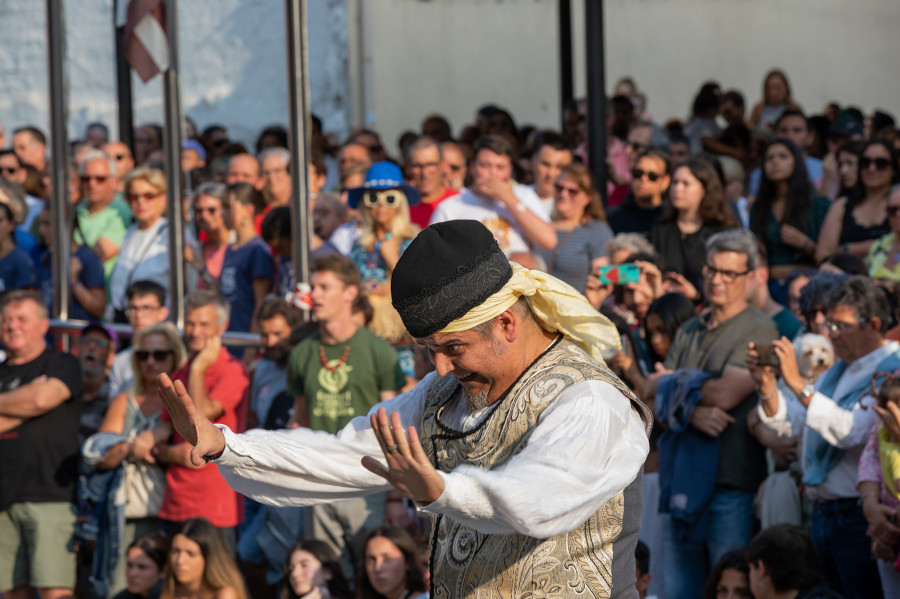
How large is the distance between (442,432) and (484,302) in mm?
363

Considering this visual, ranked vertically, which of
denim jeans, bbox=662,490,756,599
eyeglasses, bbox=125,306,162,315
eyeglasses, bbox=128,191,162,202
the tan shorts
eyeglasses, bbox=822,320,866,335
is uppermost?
eyeglasses, bbox=128,191,162,202

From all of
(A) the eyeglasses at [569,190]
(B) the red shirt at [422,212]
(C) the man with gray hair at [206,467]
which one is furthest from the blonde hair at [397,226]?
(C) the man with gray hair at [206,467]

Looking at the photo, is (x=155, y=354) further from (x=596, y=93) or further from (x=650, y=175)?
(x=596, y=93)

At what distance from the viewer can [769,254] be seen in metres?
7.28

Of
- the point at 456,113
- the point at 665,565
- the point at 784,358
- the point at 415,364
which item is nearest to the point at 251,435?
the point at 784,358

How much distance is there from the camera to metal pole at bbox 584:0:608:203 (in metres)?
8.24

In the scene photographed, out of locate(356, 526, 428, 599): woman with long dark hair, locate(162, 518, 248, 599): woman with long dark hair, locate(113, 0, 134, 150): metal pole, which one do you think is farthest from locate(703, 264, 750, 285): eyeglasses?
locate(113, 0, 134, 150): metal pole

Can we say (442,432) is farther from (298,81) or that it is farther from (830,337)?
(298,81)

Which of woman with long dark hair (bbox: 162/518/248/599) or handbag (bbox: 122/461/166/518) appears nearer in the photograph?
woman with long dark hair (bbox: 162/518/248/599)

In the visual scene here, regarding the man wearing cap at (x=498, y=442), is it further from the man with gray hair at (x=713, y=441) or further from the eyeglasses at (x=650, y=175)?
the eyeglasses at (x=650, y=175)

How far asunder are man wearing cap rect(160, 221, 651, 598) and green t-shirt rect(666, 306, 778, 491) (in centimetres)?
254

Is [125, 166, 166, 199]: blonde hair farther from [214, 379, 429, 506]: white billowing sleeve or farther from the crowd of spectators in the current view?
[214, 379, 429, 506]: white billowing sleeve

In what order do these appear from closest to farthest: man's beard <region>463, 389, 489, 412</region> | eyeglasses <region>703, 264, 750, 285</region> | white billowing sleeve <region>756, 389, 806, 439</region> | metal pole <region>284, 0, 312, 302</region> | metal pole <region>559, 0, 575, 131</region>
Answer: man's beard <region>463, 389, 489, 412</region> → white billowing sleeve <region>756, 389, 806, 439</region> → eyeglasses <region>703, 264, 750, 285</region> → metal pole <region>284, 0, 312, 302</region> → metal pole <region>559, 0, 575, 131</region>

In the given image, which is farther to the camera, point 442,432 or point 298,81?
point 298,81
